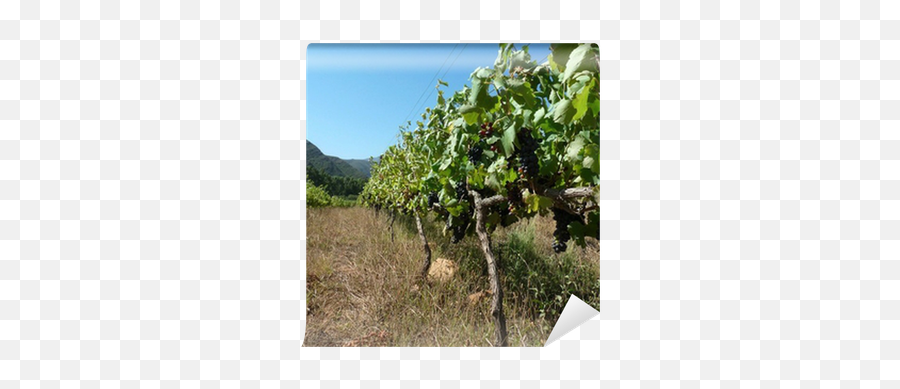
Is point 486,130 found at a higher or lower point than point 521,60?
lower

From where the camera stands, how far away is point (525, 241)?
2.90m

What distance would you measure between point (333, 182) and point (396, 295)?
62 centimetres

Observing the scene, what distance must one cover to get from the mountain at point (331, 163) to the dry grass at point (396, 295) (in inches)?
10.9

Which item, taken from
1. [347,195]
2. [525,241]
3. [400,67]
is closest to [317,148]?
[400,67]

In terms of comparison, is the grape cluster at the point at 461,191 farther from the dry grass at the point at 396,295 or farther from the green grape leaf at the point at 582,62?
the green grape leaf at the point at 582,62

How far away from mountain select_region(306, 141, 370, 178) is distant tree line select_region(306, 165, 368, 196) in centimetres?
2

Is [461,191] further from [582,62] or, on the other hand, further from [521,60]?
[582,62]

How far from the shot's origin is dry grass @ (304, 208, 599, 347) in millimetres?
1467

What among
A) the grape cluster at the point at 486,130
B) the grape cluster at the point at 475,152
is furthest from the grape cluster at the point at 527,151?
the grape cluster at the point at 475,152

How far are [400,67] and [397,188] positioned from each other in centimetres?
215

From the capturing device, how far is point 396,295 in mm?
1923

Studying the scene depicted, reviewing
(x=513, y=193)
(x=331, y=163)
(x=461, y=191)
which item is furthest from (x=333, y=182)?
(x=513, y=193)

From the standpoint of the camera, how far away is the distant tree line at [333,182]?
142 centimetres
